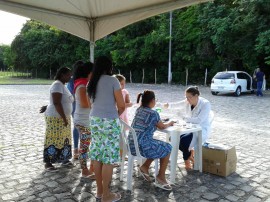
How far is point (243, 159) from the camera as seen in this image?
5.89m

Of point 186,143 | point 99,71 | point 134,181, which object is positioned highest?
point 99,71

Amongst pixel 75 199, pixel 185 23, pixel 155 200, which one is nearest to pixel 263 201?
pixel 155 200

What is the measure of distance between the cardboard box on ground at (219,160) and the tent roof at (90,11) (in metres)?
2.35

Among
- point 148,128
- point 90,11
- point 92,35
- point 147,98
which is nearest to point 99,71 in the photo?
point 147,98

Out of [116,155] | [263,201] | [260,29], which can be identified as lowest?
[263,201]

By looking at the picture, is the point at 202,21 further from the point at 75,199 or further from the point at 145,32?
the point at 75,199

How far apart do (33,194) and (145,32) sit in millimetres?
28983

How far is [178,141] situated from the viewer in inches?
182

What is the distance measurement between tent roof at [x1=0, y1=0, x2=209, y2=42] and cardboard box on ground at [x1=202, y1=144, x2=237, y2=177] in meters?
2.35

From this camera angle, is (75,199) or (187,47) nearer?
(75,199)

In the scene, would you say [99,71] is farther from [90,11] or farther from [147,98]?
[90,11]

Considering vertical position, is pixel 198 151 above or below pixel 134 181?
above

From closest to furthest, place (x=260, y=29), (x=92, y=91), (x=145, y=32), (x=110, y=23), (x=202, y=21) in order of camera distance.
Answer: (x=92, y=91), (x=110, y=23), (x=260, y=29), (x=202, y=21), (x=145, y=32)

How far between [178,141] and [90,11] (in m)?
2.77
